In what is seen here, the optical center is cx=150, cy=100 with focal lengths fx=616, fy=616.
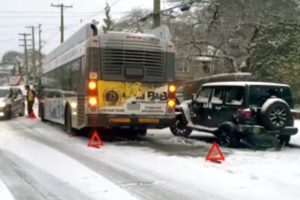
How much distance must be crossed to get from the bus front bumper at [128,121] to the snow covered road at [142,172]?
21.6 inches

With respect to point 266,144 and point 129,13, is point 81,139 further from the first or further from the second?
point 129,13

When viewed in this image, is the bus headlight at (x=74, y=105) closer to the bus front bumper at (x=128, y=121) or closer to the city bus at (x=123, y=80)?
the city bus at (x=123, y=80)

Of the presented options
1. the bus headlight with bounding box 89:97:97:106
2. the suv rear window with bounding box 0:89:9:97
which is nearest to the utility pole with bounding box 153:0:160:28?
the suv rear window with bounding box 0:89:9:97

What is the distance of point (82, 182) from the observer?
10.1 m

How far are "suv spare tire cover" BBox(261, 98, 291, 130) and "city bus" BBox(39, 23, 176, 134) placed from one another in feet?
10.0

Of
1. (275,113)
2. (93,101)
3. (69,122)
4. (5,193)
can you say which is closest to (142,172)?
(5,193)

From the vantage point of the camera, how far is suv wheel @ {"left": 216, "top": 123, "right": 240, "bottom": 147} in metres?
15.6

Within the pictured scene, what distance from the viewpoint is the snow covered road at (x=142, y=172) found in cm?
923

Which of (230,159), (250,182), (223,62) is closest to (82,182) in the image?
(250,182)

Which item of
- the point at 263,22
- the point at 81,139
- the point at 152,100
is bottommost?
the point at 81,139

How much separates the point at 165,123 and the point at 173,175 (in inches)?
255

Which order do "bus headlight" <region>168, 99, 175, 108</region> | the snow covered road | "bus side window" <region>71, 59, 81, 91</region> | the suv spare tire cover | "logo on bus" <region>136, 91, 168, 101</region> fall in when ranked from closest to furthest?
the snow covered road
the suv spare tire cover
"logo on bus" <region>136, 91, 168, 101</region>
"bus headlight" <region>168, 99, 175, 108</region>
"bus side window" <region>71, 59, 81, 91</region>

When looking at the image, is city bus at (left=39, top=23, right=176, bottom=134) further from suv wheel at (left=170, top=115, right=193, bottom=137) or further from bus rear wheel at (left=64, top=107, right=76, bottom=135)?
suv wheel at (left=170, top=115, right=193, bottom=137)

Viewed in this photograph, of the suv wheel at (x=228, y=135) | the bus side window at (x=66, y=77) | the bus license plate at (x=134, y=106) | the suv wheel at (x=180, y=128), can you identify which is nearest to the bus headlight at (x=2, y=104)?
the bus side window at (x=66, y=77)
